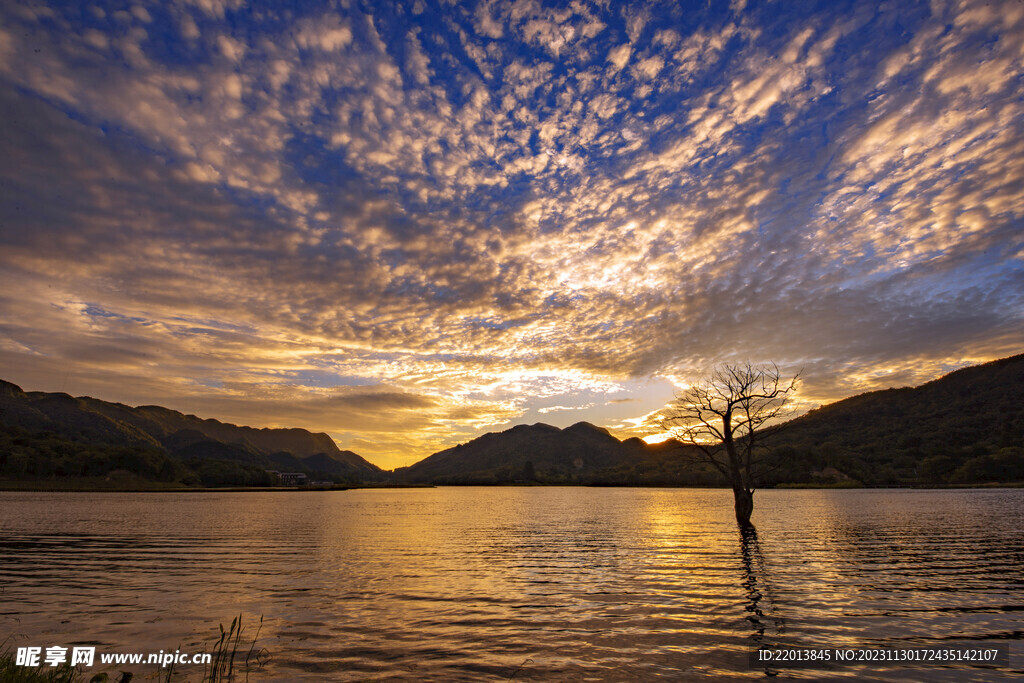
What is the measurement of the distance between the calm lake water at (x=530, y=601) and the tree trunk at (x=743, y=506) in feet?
11.9

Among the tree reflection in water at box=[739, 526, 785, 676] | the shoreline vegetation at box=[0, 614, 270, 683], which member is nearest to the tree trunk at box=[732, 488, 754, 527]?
the tree reflection in water at box=[739, 526, 785, 676]

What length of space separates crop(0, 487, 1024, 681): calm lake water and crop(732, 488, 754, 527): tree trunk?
3.62 metres

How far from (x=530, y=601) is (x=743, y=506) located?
34.4 meters

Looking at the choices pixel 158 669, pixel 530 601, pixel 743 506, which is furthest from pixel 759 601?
pixel 743 506

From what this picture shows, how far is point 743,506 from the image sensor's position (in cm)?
4847

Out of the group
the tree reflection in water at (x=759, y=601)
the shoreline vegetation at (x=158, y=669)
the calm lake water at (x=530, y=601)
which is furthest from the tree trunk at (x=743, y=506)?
the shoreline vegetation at (x=158, y=669)

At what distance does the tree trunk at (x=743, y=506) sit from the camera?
47844 millimetres

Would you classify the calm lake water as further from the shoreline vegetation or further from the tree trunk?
the tree trunk

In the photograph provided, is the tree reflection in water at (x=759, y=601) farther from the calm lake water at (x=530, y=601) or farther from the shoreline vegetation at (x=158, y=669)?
the shoreline vegetation at (x=158, y=669)

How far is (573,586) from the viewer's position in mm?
25797

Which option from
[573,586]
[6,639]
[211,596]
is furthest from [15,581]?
[573,586]

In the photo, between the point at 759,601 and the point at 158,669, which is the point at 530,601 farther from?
the point at 158,669

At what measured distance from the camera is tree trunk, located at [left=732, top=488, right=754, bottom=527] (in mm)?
47844

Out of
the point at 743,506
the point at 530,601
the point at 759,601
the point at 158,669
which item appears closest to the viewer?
the point at 158,669
